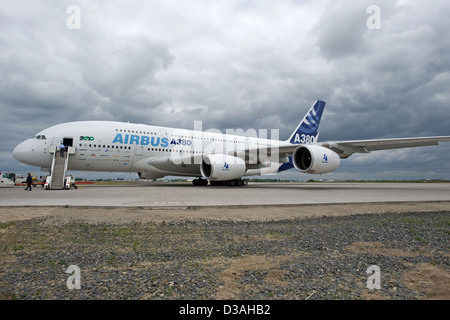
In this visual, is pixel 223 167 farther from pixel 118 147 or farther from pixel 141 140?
pixel 118 147

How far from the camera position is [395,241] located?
12.5ft

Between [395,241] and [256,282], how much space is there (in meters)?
2.79

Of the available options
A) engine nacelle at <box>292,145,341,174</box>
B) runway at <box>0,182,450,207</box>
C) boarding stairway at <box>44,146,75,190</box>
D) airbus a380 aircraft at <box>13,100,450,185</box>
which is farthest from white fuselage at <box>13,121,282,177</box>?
runway at <box>0,182,450,207</box>

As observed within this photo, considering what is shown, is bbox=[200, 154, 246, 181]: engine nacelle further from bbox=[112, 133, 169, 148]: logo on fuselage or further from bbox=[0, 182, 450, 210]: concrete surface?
bbox=[112, 133, 169, 148]: logo on fuselage

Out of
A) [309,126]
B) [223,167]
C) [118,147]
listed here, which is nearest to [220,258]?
[223,167]

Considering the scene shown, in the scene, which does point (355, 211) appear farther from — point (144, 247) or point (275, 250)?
point (144, 247)

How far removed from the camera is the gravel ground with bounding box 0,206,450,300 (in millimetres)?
2111

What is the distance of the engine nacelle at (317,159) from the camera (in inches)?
551

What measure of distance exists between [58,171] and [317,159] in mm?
15105

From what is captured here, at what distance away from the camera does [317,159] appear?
1396 centimetres

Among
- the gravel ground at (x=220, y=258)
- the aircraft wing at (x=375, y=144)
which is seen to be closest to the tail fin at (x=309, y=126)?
the aircraft wing at (x=375, y=144)
